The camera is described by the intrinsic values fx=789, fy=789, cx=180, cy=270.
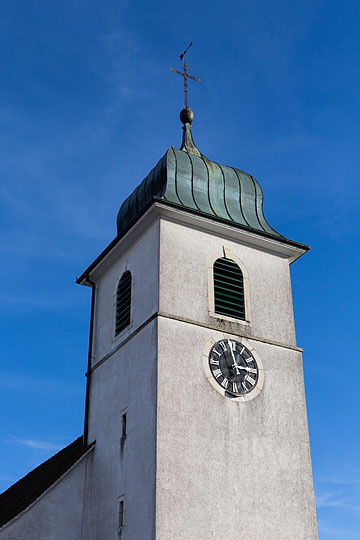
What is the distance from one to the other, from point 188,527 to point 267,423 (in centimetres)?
319

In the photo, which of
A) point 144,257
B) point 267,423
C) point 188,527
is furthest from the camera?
point 144,257

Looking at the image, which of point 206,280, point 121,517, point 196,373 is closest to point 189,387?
point 196,373

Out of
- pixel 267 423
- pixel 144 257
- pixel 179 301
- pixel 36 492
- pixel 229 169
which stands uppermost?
pixel 229 169

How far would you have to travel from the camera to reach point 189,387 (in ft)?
54.1

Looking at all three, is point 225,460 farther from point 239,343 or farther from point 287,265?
point 287,265

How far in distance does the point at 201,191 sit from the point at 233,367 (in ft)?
15.6

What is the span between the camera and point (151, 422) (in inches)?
624

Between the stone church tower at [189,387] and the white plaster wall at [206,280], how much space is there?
1.2 inches

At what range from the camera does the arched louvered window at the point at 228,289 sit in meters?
18.2

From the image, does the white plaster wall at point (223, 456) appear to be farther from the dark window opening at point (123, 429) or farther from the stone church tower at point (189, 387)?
the dark window opening at point (123, 429)

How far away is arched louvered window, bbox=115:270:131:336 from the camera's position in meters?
19.0

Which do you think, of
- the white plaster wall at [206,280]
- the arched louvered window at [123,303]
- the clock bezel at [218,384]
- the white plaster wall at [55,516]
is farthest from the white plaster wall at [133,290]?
the white plaster wall at [55,516]

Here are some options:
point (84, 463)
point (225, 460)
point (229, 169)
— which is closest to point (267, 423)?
point (225, 460)

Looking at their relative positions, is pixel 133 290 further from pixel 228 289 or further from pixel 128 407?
pixel 128 407
